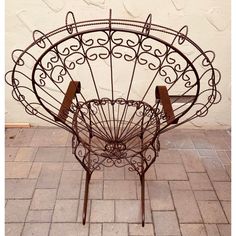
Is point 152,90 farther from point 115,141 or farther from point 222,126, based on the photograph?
point 115,141

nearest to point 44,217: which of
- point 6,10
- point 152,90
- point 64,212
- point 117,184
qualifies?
point 64,212

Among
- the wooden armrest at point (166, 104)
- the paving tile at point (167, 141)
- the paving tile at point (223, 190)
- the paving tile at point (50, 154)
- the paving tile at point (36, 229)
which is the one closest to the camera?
the wooden armrest at point (166, 104)

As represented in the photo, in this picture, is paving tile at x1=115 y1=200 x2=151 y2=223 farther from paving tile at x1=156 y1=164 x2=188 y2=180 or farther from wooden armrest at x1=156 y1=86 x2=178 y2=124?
wooden armrest at x1=156 y1=86 x2=178 y2=124

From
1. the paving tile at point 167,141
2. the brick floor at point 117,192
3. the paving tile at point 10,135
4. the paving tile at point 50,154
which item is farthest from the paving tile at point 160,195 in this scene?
the paving tile at point 10,135

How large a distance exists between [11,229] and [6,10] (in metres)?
1.20

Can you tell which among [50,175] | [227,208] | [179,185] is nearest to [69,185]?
[50,175]

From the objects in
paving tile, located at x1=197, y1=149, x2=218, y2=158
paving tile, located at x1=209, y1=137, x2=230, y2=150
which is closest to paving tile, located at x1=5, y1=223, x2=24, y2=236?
paving tile, located at x1=197, y1=149, x2=218, y2=158

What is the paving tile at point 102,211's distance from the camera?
54.7 inches

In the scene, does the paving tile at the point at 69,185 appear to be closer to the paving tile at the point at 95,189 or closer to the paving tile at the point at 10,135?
the paving tile at the point at 95,189

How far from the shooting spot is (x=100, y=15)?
1.73 metres

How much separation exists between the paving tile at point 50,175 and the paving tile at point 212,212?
0.76 meters

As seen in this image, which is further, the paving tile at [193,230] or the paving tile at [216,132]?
the paving tile at [216,132]

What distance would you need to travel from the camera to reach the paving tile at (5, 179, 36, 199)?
1.51 meters

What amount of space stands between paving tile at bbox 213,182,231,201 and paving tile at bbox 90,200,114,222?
0.56 metres
